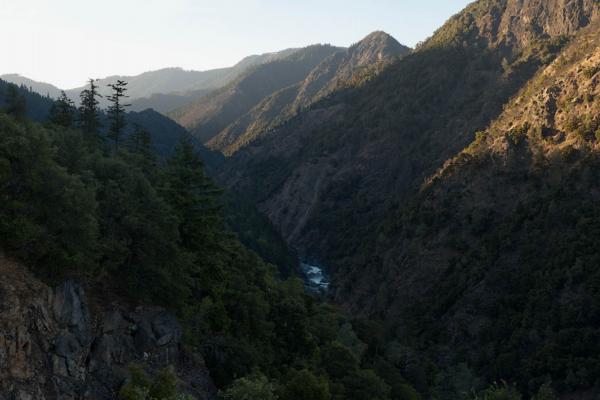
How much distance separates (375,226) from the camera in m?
127

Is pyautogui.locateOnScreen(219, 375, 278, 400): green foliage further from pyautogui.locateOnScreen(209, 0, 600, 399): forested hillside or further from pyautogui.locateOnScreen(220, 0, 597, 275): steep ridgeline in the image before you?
pyautogui.locateOnScreen(220, 0, 597, 275): steep ridgeline

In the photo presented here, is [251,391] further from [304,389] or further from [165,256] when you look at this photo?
[165,256]

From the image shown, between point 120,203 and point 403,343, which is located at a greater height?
point 120,203

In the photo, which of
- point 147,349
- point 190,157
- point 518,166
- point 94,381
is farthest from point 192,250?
point 518,166

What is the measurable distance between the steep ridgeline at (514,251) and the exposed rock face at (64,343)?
1915 inches

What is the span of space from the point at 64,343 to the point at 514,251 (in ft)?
233

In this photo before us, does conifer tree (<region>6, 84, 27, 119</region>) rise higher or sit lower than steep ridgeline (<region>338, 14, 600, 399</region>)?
higher

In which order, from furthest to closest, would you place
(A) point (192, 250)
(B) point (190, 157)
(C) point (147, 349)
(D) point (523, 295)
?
(D) point (523, 295), (B) point (190, 157), (A) point (192, 250), (C) point (147, 349)

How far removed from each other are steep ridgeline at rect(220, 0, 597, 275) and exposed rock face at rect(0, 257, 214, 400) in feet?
288

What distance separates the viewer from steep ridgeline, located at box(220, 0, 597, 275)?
460 ft

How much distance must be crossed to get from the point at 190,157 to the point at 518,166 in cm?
6688

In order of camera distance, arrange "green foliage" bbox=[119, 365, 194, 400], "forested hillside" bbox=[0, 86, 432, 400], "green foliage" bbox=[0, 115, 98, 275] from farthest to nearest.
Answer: "forested hillside" bbox=[0, 86, 432, 400]
"green foliage" bbox=[0, 115, 98, 275]
"green foliage" bbox=[119, 365, 194, 400]

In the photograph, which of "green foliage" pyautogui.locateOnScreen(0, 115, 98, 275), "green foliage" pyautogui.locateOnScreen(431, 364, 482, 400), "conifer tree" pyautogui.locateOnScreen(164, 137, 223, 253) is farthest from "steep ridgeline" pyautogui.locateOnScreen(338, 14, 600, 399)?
"green foliage" pyautogui.locateOnScreen(0, 115, 98, 275)

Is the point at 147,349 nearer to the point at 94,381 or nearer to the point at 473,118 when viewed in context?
the point at 94,381
